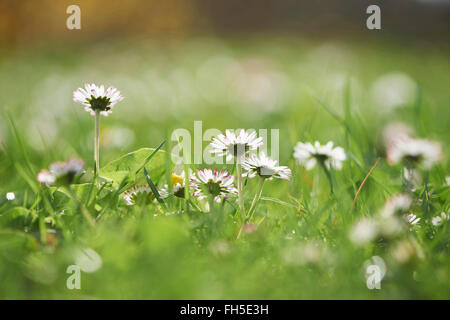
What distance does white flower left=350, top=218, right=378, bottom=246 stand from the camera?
0.73 metres

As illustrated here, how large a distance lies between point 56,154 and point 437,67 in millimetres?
3802

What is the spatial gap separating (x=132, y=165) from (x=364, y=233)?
0.47 metres

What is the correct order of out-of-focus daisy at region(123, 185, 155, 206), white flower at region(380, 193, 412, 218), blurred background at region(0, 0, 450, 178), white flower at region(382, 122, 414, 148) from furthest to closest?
blurred background at region(0, 0, 450, 178) < white flower at region(382, 122, 414, 148) < out-of-focus daisy at region(123, 185, 155, 206) < white flower at region(380, 193, 412, 218)

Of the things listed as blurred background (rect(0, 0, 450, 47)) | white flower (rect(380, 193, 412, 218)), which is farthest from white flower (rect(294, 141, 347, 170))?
blurred background (rect(0, 0, 450, 47))

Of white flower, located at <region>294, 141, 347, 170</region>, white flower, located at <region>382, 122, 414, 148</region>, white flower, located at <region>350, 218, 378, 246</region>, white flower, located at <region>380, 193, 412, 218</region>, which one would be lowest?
white flower, located at <region>350, 218, 378, 246</region>

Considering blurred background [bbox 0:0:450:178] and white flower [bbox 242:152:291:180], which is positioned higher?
blurred background [bbox 0:0:450:178]

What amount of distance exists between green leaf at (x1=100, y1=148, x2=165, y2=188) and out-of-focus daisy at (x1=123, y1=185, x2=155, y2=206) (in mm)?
28

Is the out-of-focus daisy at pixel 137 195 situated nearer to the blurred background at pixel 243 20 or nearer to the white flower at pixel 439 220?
the white flower at pixel 439 220

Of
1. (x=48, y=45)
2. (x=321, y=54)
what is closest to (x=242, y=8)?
(x=321, y=54)

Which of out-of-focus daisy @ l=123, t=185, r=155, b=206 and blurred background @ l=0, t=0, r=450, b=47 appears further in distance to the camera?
blurred background @ l=0, t=0, r=450, b=47

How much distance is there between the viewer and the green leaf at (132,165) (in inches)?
36.0

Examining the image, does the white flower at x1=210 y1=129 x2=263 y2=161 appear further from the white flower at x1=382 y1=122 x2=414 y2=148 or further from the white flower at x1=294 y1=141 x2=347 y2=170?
the white flower at x1=382 y1=122 x2=414 y2=148

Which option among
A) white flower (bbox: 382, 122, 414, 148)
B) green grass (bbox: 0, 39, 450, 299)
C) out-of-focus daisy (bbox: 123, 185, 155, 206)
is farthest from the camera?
white flower (bbox: 382, 122, 414, 148)
